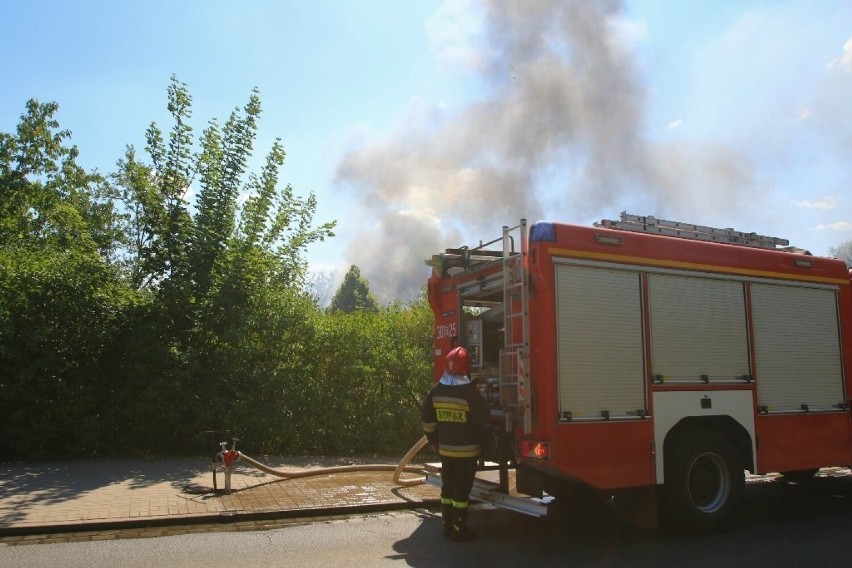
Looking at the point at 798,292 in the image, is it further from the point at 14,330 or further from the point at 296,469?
the point at 14,330

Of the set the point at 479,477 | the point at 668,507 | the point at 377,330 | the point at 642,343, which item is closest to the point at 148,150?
the point at 377,330

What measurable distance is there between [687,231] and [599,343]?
202cm

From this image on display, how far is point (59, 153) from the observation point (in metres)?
20.3

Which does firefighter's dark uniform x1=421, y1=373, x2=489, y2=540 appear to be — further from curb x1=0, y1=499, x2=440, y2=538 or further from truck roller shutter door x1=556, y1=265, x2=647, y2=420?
curb x1=0, y1=499, x2=440, y2=538

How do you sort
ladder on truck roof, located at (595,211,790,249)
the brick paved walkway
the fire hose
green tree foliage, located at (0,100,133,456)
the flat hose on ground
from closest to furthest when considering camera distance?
the brick paved walkway < ladder on truck roof, located at (595,211,790,249) < the fire hose < the flat hose on ground < green tree foliage, located at (0,100,133,456)

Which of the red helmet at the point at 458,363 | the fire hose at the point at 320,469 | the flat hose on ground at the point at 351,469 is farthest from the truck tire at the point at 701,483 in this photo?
the flat hose on ground at the point at 351,469

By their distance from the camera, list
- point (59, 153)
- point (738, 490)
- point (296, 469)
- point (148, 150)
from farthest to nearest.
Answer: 1. point (59, 153)
2. point (148, 150)
3. point (296, 469)
4. point (738, 490)

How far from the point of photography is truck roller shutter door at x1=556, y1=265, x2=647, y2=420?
578 centimetres

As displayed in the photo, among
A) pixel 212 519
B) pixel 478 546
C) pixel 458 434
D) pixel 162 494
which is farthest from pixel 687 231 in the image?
pixel 162 494

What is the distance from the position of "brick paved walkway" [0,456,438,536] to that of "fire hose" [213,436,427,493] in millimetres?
80

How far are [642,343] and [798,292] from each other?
2407mm

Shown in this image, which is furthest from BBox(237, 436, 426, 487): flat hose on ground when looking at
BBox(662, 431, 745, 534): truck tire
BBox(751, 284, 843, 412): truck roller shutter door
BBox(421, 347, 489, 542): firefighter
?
BBox(751, 284, 843, 412): truck roller shutter door

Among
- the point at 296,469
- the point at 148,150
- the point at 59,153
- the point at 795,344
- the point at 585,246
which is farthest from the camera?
the point at 59,153

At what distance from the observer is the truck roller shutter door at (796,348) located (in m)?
6.93
